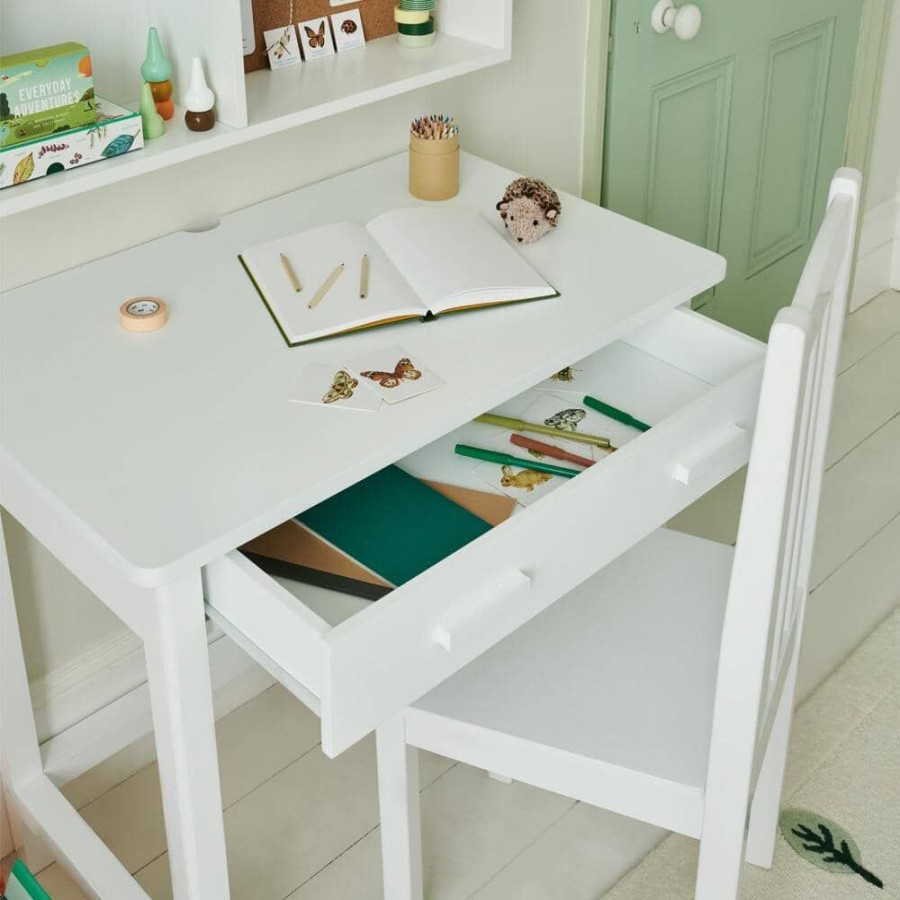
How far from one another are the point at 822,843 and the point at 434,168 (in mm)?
1050

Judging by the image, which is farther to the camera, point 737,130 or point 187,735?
point 737,130

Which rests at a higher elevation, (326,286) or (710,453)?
(326,286)

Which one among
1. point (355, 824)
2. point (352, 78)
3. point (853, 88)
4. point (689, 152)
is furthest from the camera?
point (853, 88)

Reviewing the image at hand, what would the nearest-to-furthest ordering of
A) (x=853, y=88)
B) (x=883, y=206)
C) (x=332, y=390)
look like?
(x=332, y=390), (x=853, y=88), (x=883, y=206)

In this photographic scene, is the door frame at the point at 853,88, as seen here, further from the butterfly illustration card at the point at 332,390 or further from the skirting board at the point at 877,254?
the butterfly illustration card at the point at 332,390

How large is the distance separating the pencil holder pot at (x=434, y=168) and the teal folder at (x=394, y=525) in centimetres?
45

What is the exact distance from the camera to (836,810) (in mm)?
1891

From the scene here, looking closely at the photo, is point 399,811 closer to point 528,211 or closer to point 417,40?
point 528,211

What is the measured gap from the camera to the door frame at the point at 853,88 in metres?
2.10

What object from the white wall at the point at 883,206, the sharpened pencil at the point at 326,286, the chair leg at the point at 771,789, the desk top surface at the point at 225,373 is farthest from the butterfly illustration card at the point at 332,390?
the white wall at the point at 883,206

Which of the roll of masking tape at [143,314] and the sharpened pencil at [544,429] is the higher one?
the roll of masking tape at [143,314]

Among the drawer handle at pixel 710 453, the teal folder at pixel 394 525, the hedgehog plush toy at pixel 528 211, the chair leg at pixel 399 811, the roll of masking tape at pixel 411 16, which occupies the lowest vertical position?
the chair leg at pixel 399 811

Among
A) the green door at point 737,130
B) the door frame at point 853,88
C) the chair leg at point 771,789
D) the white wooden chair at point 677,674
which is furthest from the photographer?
the green door at point 737,130

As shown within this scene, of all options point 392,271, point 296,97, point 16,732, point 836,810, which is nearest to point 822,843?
point 836,810
